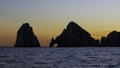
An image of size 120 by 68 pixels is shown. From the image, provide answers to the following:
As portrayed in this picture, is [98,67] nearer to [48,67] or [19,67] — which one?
[48,67]

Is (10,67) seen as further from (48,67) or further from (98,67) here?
(98,67)

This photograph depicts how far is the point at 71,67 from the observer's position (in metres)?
60.5

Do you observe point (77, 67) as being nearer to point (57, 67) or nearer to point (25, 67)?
point (57, 67)

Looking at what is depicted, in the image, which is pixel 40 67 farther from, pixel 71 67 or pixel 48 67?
pixel 71 67

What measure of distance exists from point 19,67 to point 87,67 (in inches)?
487

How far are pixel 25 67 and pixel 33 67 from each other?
1.66 m

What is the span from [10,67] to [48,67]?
6.74 metres

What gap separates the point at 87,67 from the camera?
6147 centimetres

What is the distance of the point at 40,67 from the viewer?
60.2 metres

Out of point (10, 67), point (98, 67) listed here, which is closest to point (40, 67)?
point (10, 67)

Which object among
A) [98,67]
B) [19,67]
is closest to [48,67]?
[19,67]

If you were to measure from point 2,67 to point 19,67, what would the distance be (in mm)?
2931

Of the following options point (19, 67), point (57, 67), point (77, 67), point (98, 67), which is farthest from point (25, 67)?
point (98, 67)

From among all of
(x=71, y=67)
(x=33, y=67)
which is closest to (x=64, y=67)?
(x=71, y=67)
